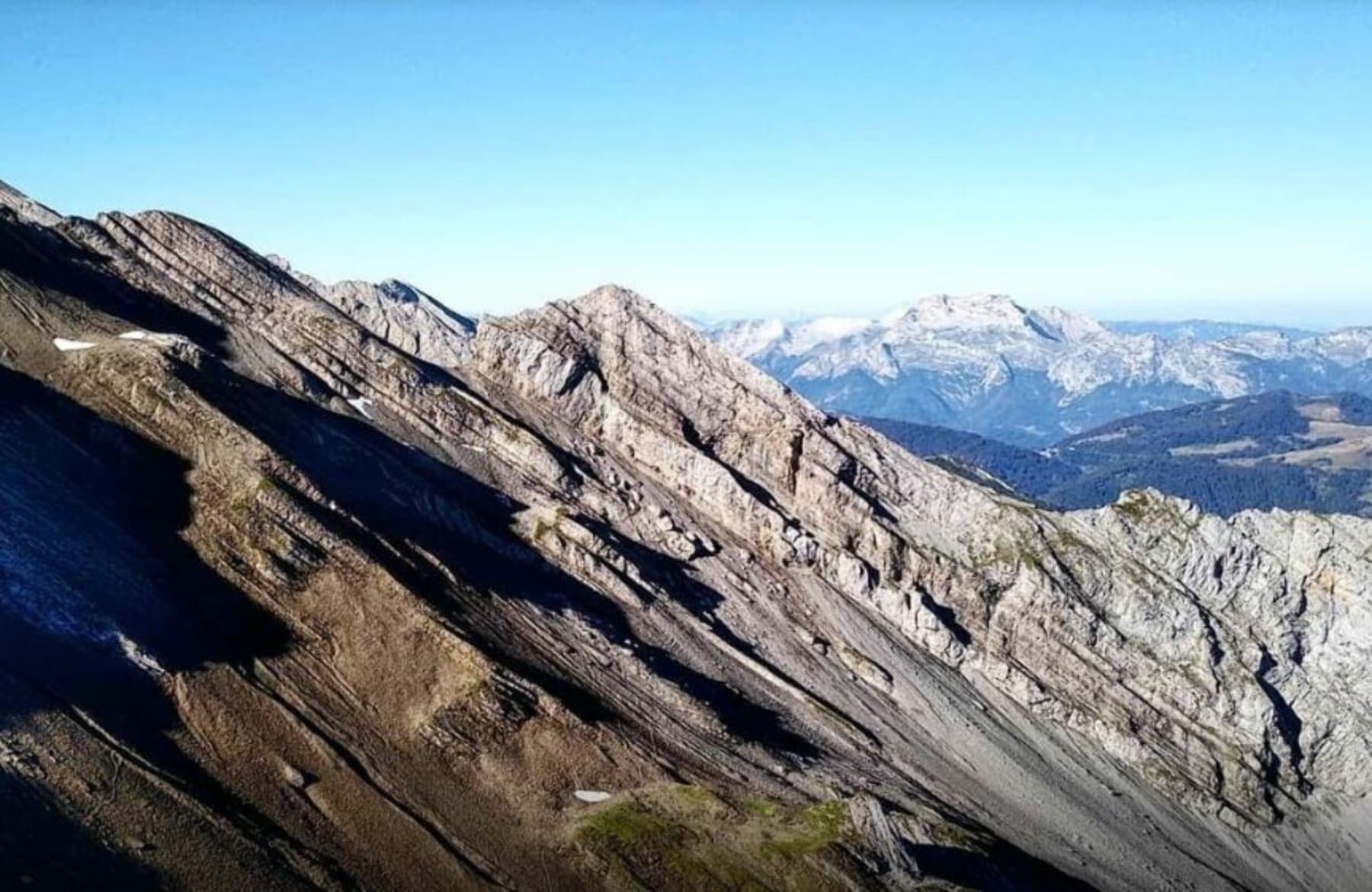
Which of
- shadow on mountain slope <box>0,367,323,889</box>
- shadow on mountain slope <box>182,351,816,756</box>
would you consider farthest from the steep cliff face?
shadow on mountain slope <box>182,351,816,756</box>

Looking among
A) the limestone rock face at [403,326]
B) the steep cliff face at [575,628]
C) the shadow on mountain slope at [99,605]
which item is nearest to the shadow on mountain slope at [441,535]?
the steep cliff face at [575,628]

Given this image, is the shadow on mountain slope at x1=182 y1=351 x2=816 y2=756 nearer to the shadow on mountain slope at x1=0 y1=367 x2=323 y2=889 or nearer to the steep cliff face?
the steep cliff face

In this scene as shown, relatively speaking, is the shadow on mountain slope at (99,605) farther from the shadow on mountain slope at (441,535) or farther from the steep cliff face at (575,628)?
the shadow on mountain slope at (441,535)

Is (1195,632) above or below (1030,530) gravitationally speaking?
below

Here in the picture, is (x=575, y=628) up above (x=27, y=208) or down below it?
below

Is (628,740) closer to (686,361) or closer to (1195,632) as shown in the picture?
(686,361)

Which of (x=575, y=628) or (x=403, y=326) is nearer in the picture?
(x=575, y=628)

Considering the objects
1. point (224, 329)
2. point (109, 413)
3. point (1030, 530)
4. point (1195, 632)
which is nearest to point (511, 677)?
point (109, 413)

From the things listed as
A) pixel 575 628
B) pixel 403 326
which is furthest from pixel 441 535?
pixel 403 326

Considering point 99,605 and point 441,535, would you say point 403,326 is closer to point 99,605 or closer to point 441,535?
point 441,535
